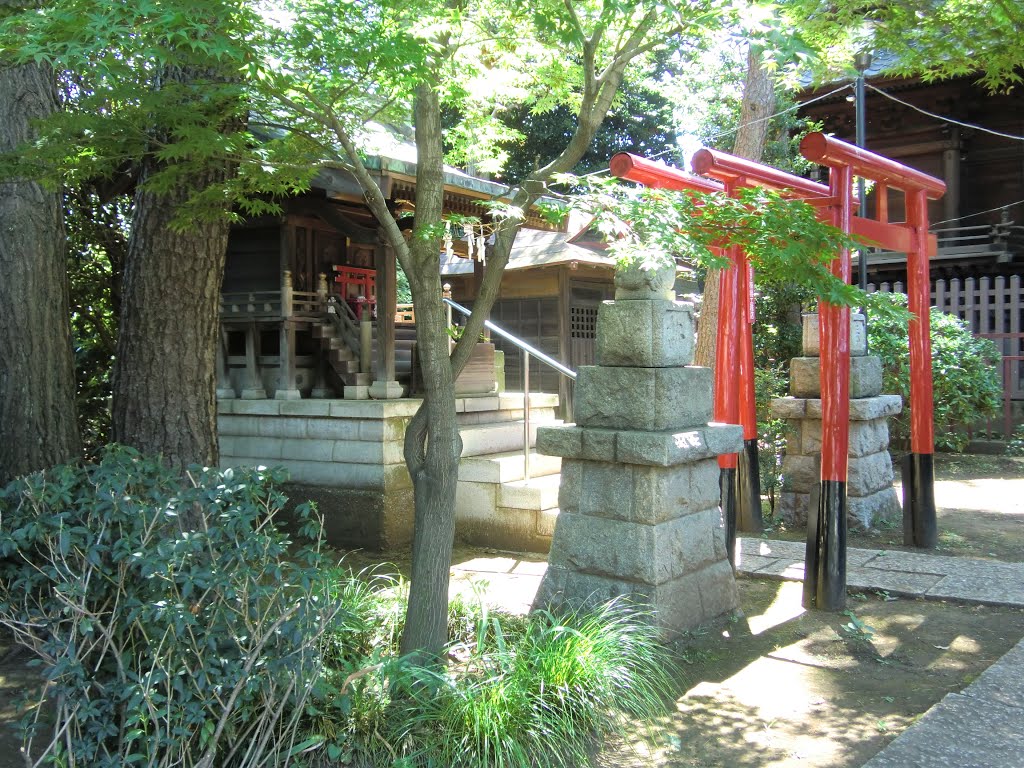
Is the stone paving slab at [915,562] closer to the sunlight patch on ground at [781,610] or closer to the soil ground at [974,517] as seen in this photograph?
the soil ground at [974,517]

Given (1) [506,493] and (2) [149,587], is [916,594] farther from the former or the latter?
(2) [149,587]

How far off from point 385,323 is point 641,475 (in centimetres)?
471

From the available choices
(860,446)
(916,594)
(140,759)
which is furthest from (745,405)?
(140,759)

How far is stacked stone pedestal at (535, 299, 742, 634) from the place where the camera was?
477cm

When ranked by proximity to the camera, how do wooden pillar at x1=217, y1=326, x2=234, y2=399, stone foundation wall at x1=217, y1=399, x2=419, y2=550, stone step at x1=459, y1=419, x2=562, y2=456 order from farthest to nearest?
wooden pillar at x1=217, y1=326, x2=234, y2=399
stone step at x1=459, y1=419, x2=562, y2=456
stone foundation wall at x1=217, y1=399, x2=419, y2=550

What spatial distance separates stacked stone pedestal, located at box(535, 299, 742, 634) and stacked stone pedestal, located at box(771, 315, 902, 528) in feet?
10.2

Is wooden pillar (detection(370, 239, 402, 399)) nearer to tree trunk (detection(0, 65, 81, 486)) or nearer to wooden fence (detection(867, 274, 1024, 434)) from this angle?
tree trunk (detection(0, 65, 81, 486))

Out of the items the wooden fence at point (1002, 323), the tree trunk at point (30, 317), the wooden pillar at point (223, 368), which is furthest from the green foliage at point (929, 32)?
the wooden fence at point (1002, 323)

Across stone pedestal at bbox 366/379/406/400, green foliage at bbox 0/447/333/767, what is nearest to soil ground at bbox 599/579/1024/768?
green foliage at bbox 0/447/333/767

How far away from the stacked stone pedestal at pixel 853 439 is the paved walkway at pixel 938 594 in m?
0.89

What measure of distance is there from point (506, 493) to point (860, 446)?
316 centimetres

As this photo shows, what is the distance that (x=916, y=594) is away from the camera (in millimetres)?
5797

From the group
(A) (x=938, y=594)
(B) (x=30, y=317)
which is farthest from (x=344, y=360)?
(A) (x=938, y=594)

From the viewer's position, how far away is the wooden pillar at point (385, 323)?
8.85 metres
